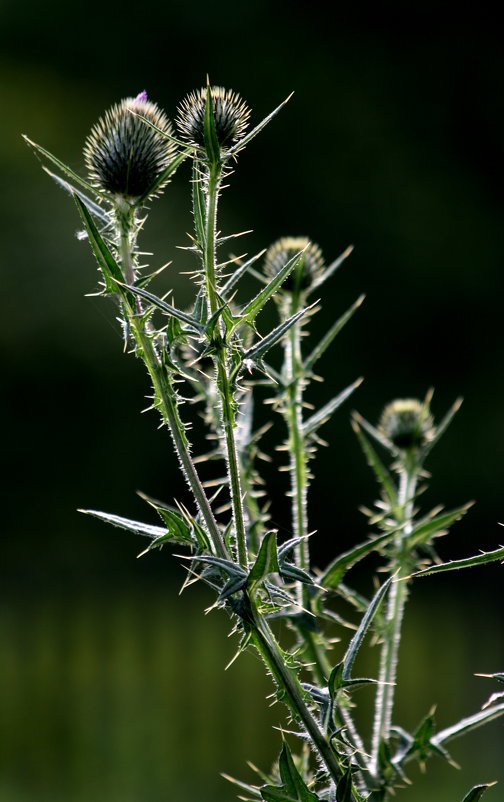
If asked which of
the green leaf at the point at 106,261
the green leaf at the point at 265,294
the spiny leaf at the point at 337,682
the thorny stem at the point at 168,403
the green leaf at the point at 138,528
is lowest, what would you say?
the spiny leaf at the point at 337,682

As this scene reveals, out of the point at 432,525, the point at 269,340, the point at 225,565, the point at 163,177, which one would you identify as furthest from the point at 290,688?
the point at 163,177

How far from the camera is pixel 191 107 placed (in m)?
1.34

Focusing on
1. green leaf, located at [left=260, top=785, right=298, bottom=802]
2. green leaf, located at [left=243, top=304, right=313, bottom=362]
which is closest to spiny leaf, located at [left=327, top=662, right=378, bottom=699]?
green leaf, located at [left=260, top=785, right=298, bottom=802]

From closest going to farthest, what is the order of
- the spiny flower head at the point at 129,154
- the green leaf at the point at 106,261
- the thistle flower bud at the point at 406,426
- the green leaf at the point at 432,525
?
1. the green leaf at the point at 106,261
2. the spiny flower head at the point at 129,154
3. the green leaf at the point at 432,525
4. the thistle flower bud at the point at 406,426

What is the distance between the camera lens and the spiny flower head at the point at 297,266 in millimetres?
1694

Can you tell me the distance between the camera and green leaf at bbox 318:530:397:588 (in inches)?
50.8

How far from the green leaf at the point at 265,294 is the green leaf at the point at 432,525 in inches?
17.7

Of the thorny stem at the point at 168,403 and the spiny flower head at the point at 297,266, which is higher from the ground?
the spiny flower head at the point at 297,266

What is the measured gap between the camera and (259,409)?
8117 mm

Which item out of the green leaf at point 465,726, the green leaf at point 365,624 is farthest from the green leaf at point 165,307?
the green leaf at point 465,726

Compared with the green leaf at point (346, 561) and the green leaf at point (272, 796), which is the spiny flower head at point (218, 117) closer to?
the green leaf at point (346, 561)

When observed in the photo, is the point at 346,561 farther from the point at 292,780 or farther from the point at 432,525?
the point at 292,780

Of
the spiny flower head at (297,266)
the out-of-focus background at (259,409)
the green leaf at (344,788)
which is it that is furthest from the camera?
the out-of-focus background at (259,409)

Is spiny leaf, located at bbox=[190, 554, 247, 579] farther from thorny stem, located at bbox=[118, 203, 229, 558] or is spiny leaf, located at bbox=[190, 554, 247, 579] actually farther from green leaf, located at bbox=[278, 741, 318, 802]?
green leaf, located at bbox=[278, 741, 318, 802]
